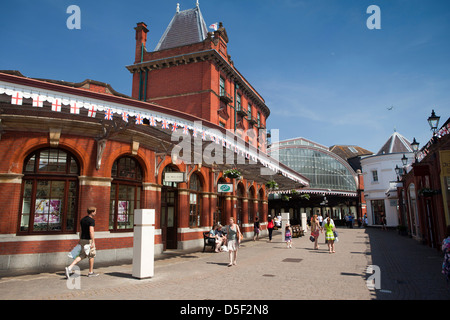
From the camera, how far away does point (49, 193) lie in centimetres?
1132

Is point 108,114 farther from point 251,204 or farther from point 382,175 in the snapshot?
point 382,175

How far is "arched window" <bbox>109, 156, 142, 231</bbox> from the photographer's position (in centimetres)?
1276

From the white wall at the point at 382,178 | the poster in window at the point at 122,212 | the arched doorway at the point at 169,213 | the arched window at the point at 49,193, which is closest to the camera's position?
the arched window at the point at 49,193

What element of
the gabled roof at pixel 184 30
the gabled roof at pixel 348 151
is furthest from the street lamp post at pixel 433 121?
the gabled roof at pixel 348 151

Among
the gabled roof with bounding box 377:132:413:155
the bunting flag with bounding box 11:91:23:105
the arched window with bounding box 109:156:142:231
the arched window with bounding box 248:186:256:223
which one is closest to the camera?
the bunting flag with bounding box 11:91:23:105

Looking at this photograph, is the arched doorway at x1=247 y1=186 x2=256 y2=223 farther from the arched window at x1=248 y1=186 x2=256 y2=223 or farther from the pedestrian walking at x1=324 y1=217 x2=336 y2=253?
the pedestrian walking at x1=324 y1=217 x2=336 y2=253

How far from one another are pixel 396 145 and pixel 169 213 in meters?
36.2

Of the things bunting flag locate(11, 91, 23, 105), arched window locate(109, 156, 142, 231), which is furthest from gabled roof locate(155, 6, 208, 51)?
bunting flag locate(11, 91, 23, 105)

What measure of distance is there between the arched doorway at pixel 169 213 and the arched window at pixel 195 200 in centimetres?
123

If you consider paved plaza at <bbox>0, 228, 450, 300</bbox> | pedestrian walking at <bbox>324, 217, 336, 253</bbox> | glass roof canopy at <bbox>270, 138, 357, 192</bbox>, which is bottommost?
paved plaza at <bbox>0, 228, 450, 300</bbox>

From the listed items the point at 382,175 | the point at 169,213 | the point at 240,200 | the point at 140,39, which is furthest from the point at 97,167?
the point at 382,175

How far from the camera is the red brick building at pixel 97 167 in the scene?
10.1 metres

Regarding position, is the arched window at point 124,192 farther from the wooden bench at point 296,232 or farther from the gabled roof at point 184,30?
the gabled roof at point 184,30
